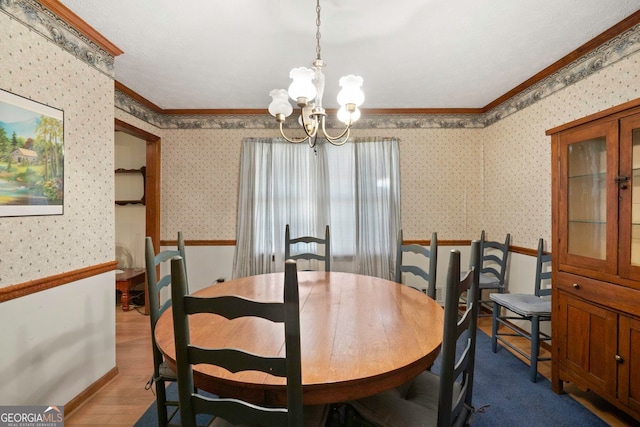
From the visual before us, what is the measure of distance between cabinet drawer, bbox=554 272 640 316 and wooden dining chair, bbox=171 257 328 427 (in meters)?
1.84

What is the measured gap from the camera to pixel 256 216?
3.60 metres

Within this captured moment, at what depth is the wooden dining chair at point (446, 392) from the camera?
40.8 inches

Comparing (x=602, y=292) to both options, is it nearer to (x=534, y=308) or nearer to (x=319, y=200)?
(x=534, y=308)

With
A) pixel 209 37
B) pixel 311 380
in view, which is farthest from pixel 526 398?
pixel 209 37

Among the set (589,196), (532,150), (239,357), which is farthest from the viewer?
(532,150)

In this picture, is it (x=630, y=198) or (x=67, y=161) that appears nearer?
(x=630, y=198)

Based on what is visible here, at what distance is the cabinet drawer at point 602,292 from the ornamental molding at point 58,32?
351 cm

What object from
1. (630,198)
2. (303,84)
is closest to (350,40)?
(303,84)

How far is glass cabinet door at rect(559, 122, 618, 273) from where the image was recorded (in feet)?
5.71

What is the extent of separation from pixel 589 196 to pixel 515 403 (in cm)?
141

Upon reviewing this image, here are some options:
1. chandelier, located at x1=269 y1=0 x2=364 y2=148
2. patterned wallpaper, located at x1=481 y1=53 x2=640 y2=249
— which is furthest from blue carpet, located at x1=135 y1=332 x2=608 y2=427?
chandelier, located at x1=269 y1=0 x2=364 y2=148

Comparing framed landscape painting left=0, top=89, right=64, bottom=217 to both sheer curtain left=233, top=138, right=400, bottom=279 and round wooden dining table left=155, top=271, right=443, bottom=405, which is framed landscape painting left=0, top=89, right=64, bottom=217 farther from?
sheer curtain left=233, top=138, right=400, bottom=279

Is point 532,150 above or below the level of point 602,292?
above

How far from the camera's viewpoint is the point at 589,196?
1.92 m
